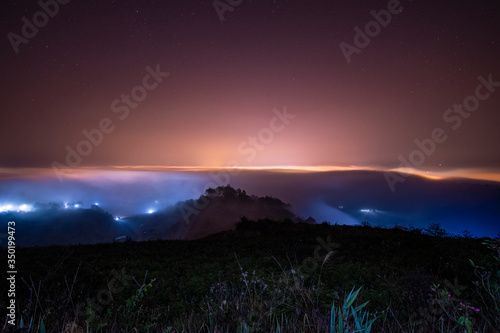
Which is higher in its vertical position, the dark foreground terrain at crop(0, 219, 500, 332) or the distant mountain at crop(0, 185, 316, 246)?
the distant mountain at crop(0, 185, 316, 246)

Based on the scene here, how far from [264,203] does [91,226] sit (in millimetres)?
77028

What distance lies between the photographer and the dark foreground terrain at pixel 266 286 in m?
2.84

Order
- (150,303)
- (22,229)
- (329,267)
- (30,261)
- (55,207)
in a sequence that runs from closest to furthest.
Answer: (150,303), (329,267), (30,261), (22,229), (55,207)

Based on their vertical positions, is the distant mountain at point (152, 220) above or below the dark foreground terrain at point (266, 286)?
above

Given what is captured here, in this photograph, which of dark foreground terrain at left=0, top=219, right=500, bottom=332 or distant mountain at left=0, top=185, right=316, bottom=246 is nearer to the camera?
dark foreground terrain at left=0, top=219, right=500, bottom=332

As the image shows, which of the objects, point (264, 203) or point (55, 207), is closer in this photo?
point (264, 203)

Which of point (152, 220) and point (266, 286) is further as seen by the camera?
point (152, 220)

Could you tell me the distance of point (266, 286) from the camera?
4082mm

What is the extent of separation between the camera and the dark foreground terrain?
284cm

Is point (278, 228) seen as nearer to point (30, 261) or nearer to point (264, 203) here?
point (30, 261)

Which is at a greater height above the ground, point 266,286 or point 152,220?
point 152,220

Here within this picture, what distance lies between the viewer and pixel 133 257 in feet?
31.9

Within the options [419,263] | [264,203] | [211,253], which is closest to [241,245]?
[211,253]

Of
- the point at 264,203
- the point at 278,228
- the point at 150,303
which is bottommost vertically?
the point at 150,303
